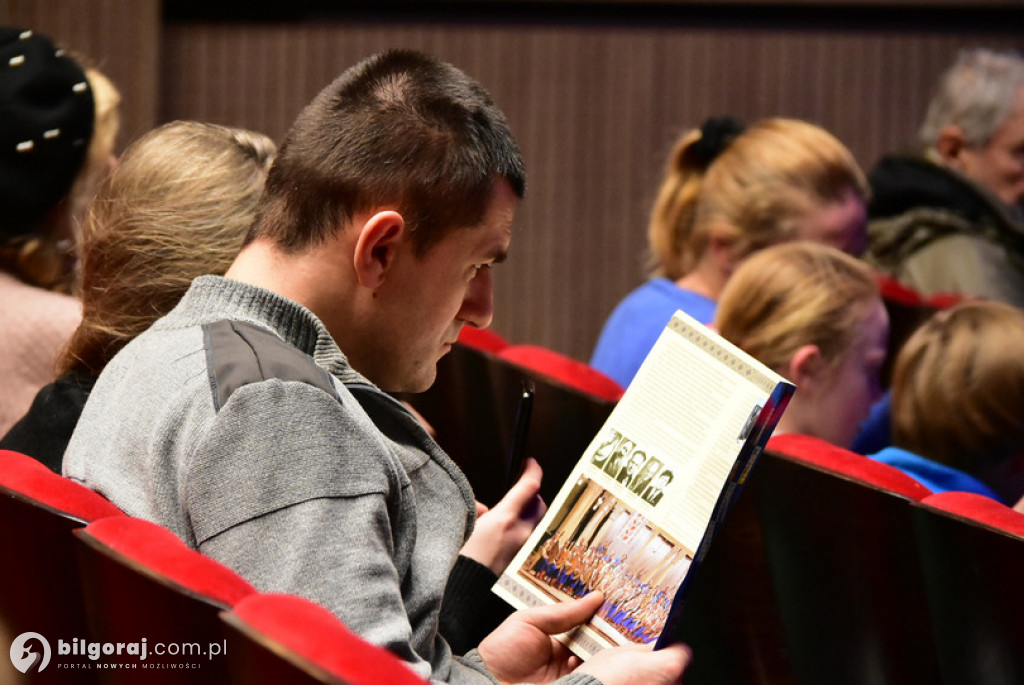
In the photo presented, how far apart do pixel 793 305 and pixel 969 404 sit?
0.31 meters

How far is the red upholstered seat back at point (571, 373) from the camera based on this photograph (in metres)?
1.78

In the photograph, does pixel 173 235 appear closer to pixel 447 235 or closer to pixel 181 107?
pixel 447 235

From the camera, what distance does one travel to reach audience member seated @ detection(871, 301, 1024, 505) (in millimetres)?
1736

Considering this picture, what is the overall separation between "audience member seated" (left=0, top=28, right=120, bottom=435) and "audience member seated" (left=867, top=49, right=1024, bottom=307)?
1.88 meters

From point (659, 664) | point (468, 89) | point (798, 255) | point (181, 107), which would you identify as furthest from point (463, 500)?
point (181, 107)

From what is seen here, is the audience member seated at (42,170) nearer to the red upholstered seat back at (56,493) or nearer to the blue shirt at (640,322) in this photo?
the red upholstered seat back at (56,493)

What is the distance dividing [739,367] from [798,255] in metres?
0.98

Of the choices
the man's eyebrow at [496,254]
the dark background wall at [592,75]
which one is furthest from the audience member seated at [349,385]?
the dark background wall at [592,75]

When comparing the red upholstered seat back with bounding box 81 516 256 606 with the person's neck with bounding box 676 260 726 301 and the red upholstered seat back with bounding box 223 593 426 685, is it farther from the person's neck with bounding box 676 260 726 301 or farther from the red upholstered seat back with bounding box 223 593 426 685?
the person's neck with bounding box 676 260 726 301

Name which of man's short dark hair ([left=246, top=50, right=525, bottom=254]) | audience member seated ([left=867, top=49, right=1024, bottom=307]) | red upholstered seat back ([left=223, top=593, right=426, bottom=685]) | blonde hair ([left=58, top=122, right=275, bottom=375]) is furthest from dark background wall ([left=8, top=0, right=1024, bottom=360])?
red upholstered seat back ([left=223, top=593, right=426, bottom=685])

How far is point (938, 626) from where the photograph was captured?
1.25 meters

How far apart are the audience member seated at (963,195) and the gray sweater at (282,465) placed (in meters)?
2.10

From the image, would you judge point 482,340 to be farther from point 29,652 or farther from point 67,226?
point 29,652

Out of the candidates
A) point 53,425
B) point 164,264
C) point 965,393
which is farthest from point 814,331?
point 53,425
